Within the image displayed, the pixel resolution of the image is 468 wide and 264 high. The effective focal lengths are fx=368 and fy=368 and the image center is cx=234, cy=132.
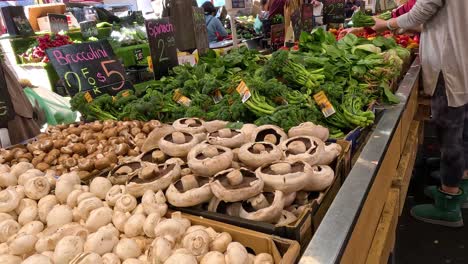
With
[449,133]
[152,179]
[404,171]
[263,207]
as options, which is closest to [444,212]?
[449,133]

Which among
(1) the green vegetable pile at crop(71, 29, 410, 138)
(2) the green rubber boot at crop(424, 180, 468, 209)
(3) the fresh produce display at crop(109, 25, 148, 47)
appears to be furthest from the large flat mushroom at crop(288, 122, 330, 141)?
(3) the fresh produce display at crop(109, 25, 148, 47)

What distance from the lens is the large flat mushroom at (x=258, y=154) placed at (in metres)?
1.49

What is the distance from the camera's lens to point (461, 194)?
11.2 ft

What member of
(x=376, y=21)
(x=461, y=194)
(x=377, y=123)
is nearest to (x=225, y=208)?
(x=377, y=123)

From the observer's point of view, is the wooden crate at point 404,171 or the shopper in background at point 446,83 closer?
Answer: the wooden crate at point 404,171

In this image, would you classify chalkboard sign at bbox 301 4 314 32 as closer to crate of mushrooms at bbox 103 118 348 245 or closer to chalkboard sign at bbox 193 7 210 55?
chalkboard sign at bbox 193 7 210 55

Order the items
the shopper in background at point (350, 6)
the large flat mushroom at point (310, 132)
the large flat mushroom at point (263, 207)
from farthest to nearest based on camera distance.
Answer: the shopper in background at point (350, 6) → the large flat mushroom at point (310, 132) → the large flat mushroom at point (263, 207)

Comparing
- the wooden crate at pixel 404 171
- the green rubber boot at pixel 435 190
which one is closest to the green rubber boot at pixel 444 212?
the green rubber boot at pixel 435 190

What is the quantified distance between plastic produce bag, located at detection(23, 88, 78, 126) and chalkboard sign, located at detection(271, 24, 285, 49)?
245 cm

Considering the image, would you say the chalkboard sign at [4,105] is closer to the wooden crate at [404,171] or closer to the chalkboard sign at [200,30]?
the chalkboard sign at [200,30]

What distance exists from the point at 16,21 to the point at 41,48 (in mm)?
808

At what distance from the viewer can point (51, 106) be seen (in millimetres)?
3805

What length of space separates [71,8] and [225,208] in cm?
858

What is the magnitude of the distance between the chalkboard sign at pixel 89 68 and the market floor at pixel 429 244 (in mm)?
2738
